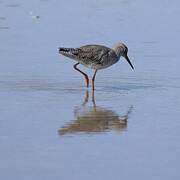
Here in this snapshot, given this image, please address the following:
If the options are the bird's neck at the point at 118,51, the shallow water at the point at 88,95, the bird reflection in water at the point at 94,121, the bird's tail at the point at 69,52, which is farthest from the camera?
the bird's neck at the point at 118,51

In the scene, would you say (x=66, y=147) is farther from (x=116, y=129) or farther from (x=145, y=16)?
(x=145, y=16)

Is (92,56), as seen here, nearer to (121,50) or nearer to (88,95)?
(121,50)

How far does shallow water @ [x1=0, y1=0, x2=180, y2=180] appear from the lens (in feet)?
22.4

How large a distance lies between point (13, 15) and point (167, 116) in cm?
629

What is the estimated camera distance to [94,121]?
8.41 metres

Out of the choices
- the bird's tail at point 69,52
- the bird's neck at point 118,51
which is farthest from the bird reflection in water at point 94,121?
the bird's neck at point 118,51

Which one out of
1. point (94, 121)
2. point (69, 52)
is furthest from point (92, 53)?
point (94, 121)

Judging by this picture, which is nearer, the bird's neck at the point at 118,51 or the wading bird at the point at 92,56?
the wading bird at the point at 92,56

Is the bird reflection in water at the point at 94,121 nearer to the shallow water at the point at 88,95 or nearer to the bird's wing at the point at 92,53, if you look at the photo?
the shallow water at the point at 88,95

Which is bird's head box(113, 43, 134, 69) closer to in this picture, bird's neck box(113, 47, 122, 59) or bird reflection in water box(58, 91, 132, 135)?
bird's neck box(113, 47, 122, 59)

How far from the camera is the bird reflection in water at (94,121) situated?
7.97 metres

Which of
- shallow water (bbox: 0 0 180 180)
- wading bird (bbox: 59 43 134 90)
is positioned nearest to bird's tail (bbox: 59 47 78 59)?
wading bird (bbox: 59 43 134 90)

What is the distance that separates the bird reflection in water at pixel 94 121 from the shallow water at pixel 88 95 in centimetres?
1

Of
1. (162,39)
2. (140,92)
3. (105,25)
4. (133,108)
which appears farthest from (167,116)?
(105,25)
